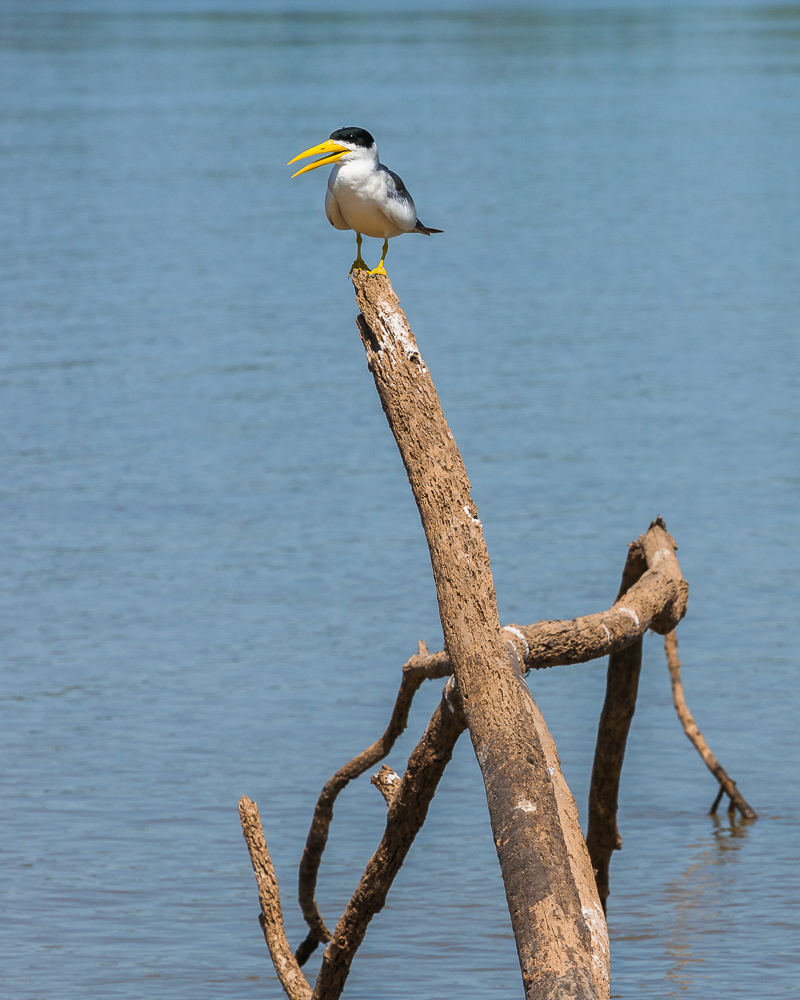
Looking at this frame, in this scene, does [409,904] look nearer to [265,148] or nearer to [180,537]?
[180,537]

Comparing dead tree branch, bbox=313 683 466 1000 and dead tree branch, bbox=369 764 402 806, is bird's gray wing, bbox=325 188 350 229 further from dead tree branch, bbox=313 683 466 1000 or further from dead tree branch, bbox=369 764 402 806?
dead tree branch, bbox=369 764 402 806

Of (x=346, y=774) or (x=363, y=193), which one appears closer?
(x=363, y=193)

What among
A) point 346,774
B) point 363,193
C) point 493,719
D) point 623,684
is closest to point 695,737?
point 623,684

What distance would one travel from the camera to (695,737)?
1295 centimetres

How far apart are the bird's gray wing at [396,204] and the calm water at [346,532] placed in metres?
5.23

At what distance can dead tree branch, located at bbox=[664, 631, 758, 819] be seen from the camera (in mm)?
12172

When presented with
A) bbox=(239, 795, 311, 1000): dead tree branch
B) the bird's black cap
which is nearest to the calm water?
bbox=(239, 795, 311, 1000): dead tree branch

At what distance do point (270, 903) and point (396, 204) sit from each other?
147 inches

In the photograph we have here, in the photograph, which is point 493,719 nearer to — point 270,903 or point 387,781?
point 387,781

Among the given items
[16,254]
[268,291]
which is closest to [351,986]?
[268,291]

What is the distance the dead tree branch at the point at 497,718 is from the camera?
6.52 m

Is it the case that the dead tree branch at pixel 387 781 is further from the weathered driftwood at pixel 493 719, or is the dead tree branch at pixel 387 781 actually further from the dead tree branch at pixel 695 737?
the dead tree branch at pixel 695 737

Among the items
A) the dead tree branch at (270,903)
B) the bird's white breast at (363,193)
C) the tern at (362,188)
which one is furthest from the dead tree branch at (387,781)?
the bird's white breast at (363,193)

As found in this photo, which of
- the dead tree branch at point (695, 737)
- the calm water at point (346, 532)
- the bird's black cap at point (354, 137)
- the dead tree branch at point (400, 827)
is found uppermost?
the bird's black cap at point (354, 137)
